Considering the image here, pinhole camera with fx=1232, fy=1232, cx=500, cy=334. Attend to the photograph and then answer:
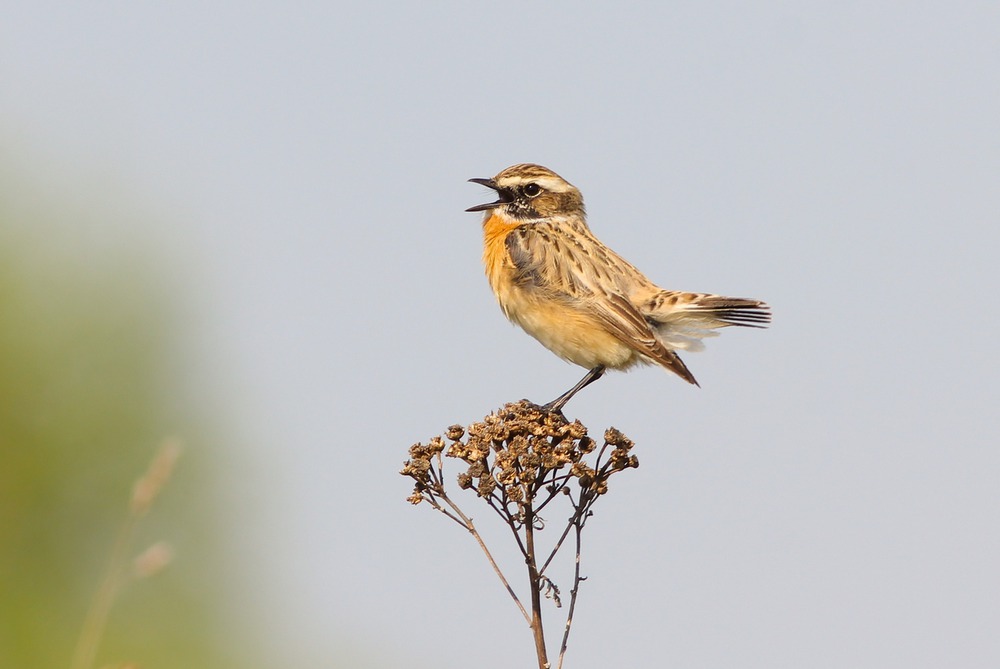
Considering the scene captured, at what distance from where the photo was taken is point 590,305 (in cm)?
805

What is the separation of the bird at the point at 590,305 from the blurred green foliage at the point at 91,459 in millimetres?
10702

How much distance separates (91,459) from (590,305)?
44.6 feet

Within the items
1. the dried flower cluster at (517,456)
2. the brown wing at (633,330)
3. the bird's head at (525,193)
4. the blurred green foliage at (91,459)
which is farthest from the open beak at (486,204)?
the blurred green foliage at (91,459)

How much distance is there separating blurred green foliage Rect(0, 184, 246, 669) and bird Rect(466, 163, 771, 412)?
10702 mm

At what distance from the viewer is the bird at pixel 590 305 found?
26.1 feet

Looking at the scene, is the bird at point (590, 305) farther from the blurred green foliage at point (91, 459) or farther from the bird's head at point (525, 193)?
the blurred green foliage at point (91, 459)

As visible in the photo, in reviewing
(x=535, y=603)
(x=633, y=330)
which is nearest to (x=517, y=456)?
(x=535, y=603)

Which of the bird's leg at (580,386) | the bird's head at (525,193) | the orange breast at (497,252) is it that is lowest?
the bird's leg at (580,386)

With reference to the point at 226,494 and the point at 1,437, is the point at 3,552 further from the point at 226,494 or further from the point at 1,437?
the point at 226,494

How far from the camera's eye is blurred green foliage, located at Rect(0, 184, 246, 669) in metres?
17.7

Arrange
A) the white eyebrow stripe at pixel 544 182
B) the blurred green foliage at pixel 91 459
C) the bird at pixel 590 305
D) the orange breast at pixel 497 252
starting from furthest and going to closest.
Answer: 1. the blurred green foliage at pixel 91 459
2. the white eyebrow stripe at pixel 544 182
3. the orange breast at pixel 497 252
4. the bird at pixel 590 305

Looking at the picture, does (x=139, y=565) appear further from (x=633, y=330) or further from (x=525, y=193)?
(x=525, y=193)

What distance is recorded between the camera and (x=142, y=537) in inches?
763

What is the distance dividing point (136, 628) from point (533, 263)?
477 inches
